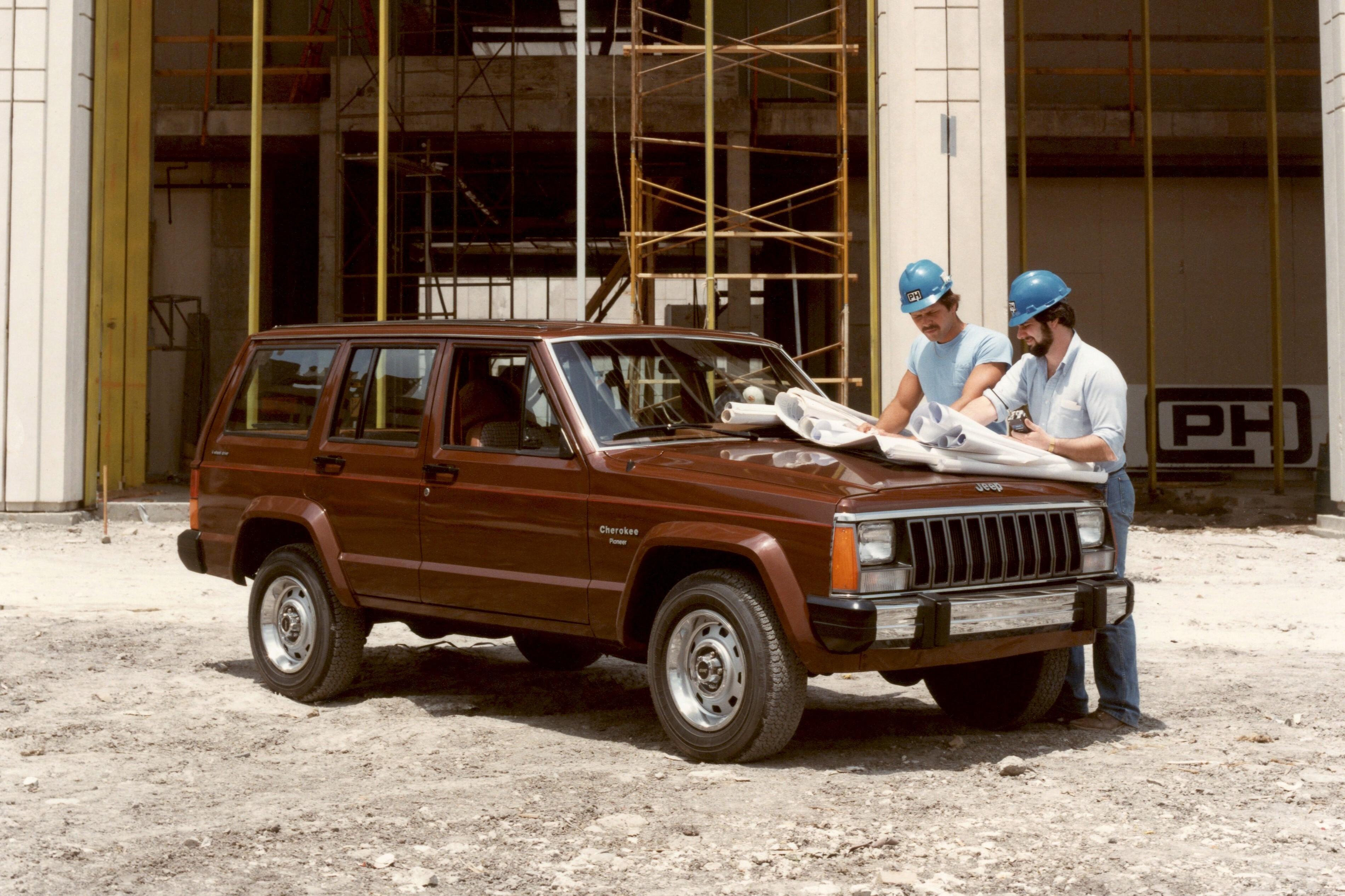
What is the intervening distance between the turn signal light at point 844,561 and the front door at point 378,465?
2.17 metres

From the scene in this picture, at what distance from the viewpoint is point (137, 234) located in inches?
747

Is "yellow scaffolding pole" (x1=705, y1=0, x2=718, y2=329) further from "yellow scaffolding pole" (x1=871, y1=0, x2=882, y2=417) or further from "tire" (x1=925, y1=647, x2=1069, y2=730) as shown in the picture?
"tire" (x1=925, y1=647, x2=1069, y2=730)

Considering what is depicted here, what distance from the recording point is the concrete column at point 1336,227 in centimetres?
1539

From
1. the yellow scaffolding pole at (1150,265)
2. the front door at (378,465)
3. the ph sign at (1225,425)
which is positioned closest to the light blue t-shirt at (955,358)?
the front door at (378,465)

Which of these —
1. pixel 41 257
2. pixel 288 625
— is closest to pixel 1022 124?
pixel 41 257

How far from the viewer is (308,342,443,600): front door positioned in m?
6.59

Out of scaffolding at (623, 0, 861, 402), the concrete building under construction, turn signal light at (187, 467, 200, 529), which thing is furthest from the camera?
the concrete building under construction

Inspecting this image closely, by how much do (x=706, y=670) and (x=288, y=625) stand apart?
2583 millimetres

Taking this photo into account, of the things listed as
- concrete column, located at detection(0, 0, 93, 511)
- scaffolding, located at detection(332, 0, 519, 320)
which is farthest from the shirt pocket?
scaffolding, located at detection(332, 0, 519, 320)

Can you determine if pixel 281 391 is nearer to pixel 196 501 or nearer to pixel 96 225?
pixel 196 501

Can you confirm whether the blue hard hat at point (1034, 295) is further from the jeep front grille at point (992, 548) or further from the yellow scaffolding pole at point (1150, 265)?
the yellow scaffolding pole at point (1150, 265)

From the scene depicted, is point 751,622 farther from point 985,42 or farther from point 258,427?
point 985,42

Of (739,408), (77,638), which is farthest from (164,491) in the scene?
(739,408)

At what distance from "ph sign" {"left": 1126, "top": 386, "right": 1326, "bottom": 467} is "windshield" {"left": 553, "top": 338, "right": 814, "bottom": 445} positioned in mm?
18834
